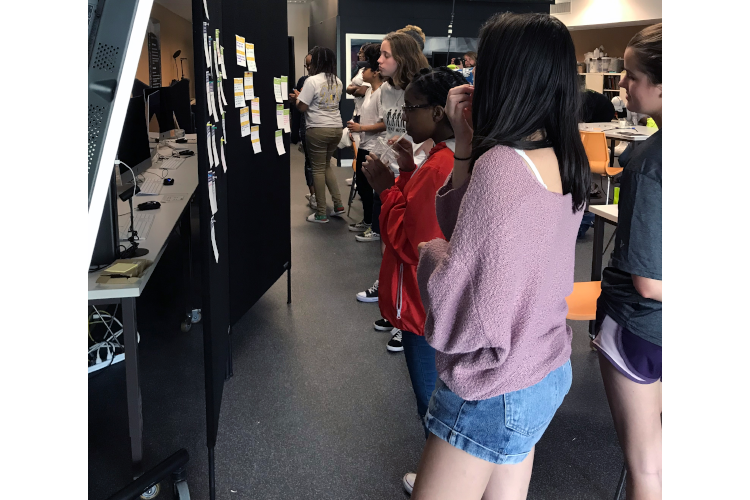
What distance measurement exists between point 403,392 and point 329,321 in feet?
3.29

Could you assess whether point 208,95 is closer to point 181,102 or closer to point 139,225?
point 139,225

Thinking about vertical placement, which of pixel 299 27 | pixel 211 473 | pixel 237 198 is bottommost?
pixel 211 473

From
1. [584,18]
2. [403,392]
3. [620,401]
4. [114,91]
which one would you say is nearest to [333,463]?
[403,392]

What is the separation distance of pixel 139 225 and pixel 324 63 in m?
3.24

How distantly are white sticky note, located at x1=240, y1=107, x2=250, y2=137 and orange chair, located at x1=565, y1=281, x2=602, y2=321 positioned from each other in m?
1.65

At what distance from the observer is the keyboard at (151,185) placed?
368 centimetres

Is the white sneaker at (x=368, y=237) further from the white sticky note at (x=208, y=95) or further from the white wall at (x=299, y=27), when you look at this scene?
the white wall at (x=299, y=27)

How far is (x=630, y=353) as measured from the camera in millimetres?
1497

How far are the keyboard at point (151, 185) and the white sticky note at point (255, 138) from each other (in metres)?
0.91

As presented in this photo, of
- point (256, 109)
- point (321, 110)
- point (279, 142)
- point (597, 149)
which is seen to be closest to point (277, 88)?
point (279, 142)

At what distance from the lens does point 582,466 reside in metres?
2.28

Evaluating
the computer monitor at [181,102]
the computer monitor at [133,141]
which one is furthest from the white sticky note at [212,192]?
the computer monitor at [181,102]
